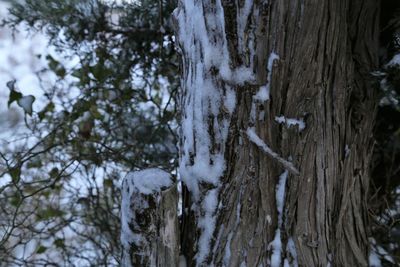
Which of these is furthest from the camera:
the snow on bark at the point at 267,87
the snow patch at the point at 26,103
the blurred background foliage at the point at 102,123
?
the blurred background foliage at the point at 102,123

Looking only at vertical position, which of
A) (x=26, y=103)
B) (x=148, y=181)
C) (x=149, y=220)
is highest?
(x=26, y=103)

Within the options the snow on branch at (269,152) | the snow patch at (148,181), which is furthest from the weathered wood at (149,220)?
the snow on branch at (269,152)

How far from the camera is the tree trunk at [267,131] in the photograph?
4.61ft

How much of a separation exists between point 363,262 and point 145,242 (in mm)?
781

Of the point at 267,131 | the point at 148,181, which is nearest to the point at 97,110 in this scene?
the point at 148,181

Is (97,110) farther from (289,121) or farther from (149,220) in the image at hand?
(289,121)

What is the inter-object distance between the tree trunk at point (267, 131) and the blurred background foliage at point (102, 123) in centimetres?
123

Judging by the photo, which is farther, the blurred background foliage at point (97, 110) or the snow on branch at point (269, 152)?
the blurred background foliage at point (97, 110)

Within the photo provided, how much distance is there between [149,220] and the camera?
56.0 inches

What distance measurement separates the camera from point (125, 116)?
3.20 metres

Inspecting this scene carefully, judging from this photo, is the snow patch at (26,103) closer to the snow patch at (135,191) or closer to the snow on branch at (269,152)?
the snow patch at (135,191)

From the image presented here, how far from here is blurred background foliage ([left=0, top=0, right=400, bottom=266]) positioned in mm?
2775

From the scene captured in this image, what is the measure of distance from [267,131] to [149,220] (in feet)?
1.54

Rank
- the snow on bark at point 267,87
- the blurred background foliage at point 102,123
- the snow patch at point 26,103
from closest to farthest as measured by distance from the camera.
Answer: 1. the snow on bark at point 267,87
2. the snow patch at point 26,103
3. the blurred background foliage at point 102,123
